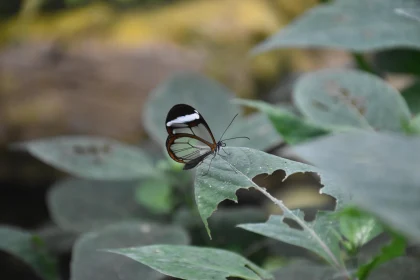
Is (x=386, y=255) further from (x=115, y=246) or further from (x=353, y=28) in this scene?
(x=353, y=28)

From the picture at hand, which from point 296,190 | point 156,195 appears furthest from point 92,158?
point 296,190

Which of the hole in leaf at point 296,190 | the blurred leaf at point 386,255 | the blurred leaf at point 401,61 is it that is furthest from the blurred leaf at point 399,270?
the hole in leaf at point 296,190

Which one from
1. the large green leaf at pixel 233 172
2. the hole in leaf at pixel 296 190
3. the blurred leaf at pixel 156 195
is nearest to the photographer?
the large green leaf at pixel 233 172

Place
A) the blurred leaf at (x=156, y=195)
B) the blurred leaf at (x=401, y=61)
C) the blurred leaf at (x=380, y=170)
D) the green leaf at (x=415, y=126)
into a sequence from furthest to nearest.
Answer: the blurred leaf at (x=401, y=61), the blurred leaf at (x=156, y=195), the green leaf at (x=415, y=126), the blurred leaf at (x=380, y=170)

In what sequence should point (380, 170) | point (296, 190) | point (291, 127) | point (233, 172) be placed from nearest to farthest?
point (380, 170)
point (233, 172)
point (291, 127)
point (296, 190)

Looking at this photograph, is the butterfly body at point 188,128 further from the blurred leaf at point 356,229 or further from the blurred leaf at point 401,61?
the blurred leaf at point 401,61

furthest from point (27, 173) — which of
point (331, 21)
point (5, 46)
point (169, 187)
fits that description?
point (331, 21)

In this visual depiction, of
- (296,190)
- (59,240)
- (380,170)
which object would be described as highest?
(380,170)
